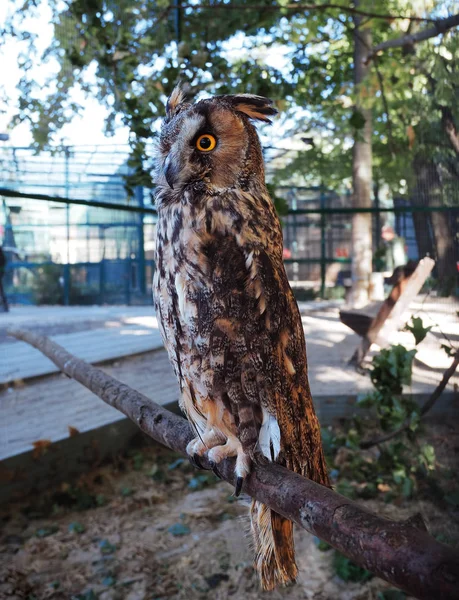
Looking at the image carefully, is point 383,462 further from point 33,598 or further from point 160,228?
point 160,228

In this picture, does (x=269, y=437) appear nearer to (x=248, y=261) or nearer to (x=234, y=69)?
(x=248, y=261)

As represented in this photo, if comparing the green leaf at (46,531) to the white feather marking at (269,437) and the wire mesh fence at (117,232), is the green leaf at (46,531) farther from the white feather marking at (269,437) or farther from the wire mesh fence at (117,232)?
the white feather marking at (269,437)

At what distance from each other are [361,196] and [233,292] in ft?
7.41

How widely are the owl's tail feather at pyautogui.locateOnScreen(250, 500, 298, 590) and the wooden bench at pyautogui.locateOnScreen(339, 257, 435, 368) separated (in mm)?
1329

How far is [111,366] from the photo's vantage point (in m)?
3.05

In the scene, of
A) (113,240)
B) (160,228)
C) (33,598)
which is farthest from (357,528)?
(113,240)

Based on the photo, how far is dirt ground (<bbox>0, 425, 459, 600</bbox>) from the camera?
1993 millimetres

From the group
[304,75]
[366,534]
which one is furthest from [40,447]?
[304,75]

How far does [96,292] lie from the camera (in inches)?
127

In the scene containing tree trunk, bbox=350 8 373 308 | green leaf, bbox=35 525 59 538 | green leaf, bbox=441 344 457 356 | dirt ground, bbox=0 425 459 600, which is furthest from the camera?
tree trunk, bbox=350 8 373 308

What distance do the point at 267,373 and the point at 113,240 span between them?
252 cm

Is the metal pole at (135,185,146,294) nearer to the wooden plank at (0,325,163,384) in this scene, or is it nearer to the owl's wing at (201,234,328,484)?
the wooden plank at (0,325,163,384)

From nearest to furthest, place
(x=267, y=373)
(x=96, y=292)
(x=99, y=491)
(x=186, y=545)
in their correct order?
(x=267, y=373), (x=186, y=545), (x=99, y=491), (x=96, y=292)

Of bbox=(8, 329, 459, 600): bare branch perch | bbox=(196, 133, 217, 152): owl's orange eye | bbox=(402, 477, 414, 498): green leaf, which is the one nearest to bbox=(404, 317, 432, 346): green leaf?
bbox=(402, 477, 414, 498): green leaf
